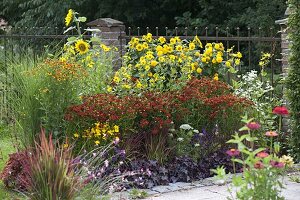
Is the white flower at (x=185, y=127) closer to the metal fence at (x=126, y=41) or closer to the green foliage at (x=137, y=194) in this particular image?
the green foliage at (x=137, y=194)

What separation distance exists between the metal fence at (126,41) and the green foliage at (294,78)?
1.22 meters

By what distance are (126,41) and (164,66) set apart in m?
3.34

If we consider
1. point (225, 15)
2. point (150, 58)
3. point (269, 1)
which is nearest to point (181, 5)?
point (225, 15)

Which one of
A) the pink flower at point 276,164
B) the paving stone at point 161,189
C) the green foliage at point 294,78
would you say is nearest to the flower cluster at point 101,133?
the paving stone at point 161,189

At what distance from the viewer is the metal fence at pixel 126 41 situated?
8430 millimetres

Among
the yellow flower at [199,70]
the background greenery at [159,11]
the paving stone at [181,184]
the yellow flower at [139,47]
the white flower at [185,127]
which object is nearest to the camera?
the paving stone at [181,184]

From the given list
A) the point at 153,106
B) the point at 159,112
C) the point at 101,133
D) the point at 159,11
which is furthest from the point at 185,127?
the point at 159,11

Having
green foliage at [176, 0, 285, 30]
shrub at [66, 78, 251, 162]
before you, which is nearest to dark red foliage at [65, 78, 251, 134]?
shrub at [66, 78, 251, 162]

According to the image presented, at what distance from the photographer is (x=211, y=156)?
6574 millimetres

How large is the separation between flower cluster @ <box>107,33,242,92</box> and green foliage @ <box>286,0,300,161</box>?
960 mm

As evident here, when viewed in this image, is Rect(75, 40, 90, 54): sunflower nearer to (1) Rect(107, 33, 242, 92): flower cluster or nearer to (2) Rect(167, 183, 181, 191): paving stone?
(1) Rect(107, 33, 242, 92): flower cluster

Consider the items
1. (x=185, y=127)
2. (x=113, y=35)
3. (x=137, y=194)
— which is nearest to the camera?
(x=137, y=194)

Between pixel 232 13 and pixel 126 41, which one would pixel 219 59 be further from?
pixel 232 13

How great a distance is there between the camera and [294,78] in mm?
6926
